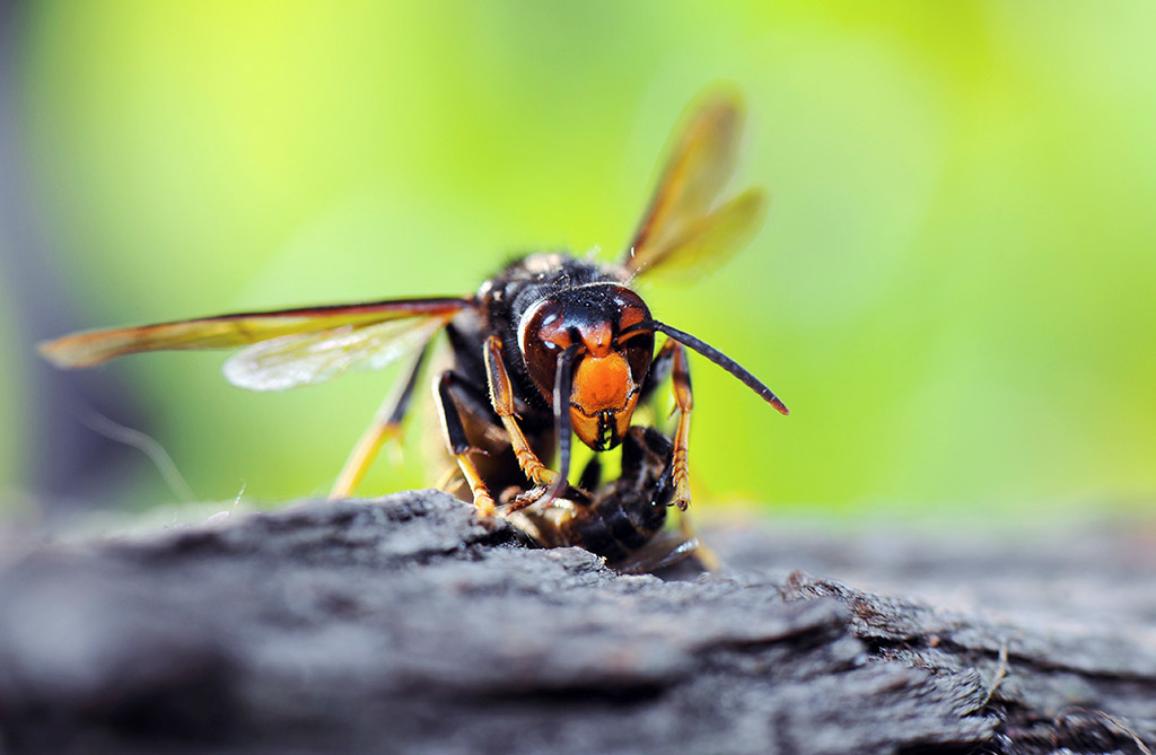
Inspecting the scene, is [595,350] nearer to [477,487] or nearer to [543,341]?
[543,341]

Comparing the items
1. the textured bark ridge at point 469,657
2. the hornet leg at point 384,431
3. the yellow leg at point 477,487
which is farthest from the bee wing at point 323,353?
the textured bark ridge at point 469,657

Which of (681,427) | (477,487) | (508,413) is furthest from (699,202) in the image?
(477,487)

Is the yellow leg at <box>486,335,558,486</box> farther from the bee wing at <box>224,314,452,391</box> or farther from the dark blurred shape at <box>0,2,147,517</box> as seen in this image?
the dark blurred shape at <box>0,2,147,517</box>

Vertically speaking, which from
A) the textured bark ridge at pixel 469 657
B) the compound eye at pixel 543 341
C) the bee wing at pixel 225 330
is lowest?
the textured bark ridge at pixel 469 657

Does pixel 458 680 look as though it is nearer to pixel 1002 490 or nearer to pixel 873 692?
pixel 873 692

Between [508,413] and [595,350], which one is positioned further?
[508,413]

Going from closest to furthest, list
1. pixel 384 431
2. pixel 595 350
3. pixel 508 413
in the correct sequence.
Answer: pixel 595 350 < pixel 508 413 < pixel 384 431

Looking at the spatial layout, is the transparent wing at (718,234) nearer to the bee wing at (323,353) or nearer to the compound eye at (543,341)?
the bee wing at (323,353)

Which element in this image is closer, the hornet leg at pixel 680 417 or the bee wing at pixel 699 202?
the hornet leg at pixel 680 417
